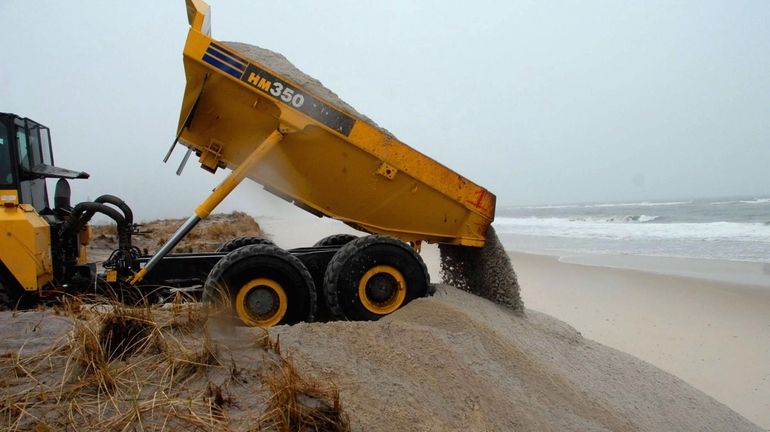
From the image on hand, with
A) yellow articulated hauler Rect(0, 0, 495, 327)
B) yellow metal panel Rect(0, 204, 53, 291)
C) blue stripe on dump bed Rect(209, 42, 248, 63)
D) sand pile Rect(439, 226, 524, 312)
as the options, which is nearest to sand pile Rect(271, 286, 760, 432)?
sand pile Rect(439, 226, 524, 312)

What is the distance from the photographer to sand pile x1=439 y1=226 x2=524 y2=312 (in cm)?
555

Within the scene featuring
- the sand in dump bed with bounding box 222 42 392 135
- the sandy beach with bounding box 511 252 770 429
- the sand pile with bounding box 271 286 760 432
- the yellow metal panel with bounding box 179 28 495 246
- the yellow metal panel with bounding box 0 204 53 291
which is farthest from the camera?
the sandy beach with bounding box 511 252 770 429

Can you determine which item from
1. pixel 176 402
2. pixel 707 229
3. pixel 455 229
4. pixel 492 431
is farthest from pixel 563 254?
pixel 176 402

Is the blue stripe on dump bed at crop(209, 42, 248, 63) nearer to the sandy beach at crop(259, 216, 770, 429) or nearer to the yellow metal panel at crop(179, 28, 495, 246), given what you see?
the yellow metal panel at crop(179, 28, 495, 246)

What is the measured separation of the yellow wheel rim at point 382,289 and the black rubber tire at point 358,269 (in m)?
0.04

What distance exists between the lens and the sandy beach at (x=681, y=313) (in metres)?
5.76

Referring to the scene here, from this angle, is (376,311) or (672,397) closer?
(672,397)

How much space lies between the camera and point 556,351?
4.71 m

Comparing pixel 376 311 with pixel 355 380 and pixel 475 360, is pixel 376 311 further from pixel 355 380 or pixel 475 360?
pixel 355 380

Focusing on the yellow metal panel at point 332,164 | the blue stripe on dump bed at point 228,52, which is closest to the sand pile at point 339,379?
the yellow metal panel at point 332,164

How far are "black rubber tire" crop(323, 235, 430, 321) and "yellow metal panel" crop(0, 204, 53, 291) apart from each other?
8.65ft

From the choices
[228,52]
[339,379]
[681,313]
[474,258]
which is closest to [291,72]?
[228,52]

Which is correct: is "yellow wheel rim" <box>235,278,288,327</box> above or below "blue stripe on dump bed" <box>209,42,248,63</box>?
below

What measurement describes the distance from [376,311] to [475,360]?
1.38 m
